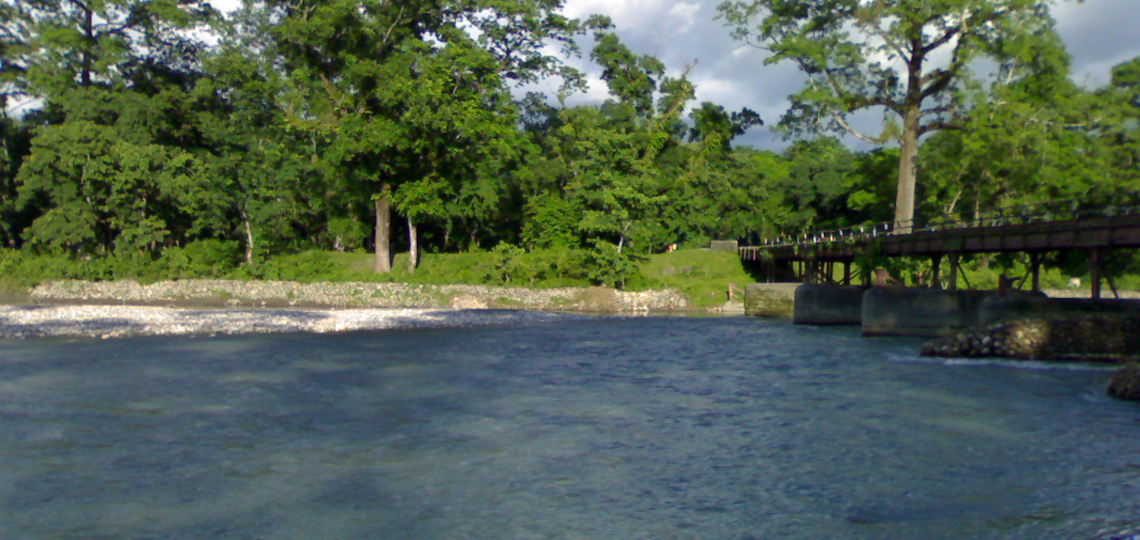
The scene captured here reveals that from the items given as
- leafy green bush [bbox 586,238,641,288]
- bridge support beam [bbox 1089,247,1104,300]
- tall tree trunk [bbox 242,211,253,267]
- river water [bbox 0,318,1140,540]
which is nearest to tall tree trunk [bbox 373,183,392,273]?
tall tree trunk [bbox 242,211,253,267]

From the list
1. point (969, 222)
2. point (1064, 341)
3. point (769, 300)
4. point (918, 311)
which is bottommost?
point (769, 300)

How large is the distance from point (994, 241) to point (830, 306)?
11.2m

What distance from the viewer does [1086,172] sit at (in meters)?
62.8

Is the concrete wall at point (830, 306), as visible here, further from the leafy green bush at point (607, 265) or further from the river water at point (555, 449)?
the river water at point (555, 449)

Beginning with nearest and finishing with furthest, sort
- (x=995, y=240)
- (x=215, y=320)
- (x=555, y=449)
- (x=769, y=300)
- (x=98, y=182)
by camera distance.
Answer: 1. (x=555, y=449)
2. (x=995, y=240)
3. (x=215, y=320)
4. (x=769, y=300)
5. (x=98, y=182)

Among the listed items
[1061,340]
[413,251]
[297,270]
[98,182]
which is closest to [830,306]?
[1061,340]

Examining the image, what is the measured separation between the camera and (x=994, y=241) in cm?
4131

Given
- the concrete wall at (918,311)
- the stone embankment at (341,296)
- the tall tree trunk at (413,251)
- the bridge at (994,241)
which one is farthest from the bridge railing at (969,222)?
the tall tree trunk at (413,251)

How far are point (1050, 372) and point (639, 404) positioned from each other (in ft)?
45.6

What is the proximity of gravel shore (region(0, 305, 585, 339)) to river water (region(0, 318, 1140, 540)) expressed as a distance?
786cm

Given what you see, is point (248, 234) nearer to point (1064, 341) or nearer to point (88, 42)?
point (88, 42)

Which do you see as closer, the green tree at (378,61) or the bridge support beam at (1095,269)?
the bridge support beam at (1095,269)

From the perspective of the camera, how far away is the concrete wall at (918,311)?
41.7 metres

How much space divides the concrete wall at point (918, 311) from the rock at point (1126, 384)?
1744 cm
